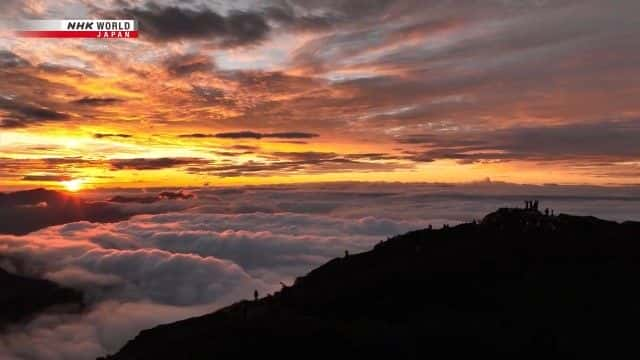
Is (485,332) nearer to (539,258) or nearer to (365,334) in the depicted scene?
(365,334)

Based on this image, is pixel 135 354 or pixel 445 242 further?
pixel 445 242

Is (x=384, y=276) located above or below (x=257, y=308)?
above

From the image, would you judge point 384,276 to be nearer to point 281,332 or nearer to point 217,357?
point 281,332

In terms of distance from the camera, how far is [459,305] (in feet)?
295

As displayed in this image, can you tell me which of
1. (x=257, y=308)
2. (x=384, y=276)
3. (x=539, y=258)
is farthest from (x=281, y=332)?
(x=539, y=258)

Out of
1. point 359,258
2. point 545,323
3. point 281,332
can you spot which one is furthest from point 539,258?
point 281,332

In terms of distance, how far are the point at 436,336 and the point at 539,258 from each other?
127 feet

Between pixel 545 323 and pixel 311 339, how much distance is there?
34393 millimetres

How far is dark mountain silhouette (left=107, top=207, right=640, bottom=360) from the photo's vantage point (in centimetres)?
7350

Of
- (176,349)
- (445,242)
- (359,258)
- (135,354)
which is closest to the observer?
(176,349)

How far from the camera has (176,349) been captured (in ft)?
290

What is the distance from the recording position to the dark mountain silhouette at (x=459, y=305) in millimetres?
73500

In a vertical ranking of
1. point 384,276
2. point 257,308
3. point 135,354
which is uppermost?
point 384,276

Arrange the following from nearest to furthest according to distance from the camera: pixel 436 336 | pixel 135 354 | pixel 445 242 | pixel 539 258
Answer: pixel 436 336, pixel 135 354, pixel 539 258, pixel 445 242
